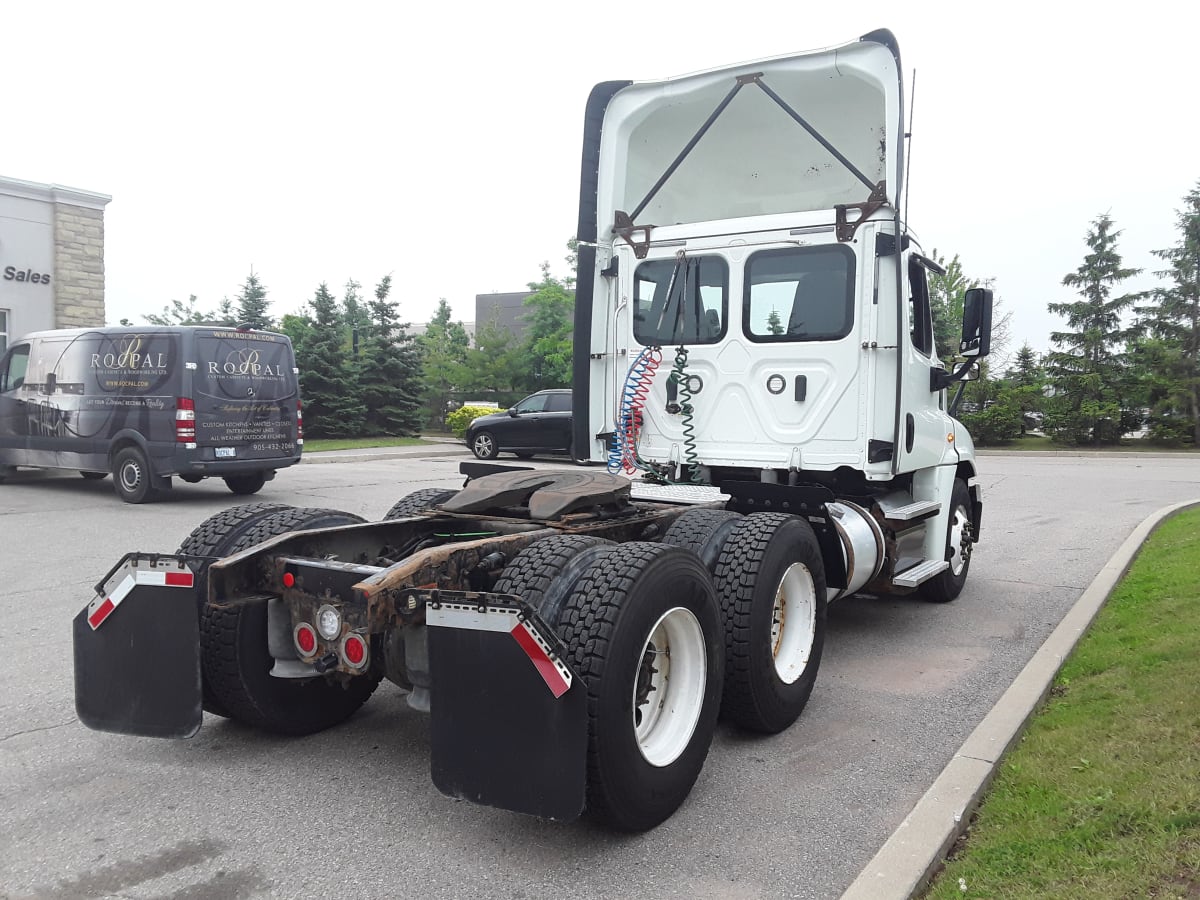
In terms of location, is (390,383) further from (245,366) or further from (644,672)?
(644,672)

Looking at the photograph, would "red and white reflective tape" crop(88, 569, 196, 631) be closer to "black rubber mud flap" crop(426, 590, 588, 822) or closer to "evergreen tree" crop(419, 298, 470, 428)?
"black rubber mud flap" crop(426, 590, 588, 822)

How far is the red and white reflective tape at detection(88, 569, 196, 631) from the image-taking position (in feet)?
11.6

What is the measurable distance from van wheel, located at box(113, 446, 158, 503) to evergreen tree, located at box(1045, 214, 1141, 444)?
95.4ft

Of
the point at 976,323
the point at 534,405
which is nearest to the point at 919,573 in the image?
the point at 976,323

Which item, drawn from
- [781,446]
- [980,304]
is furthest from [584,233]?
[980,304]

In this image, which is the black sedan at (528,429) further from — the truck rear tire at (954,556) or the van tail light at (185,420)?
the truck rear tire at (954,556)

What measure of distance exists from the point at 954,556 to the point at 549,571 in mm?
4774

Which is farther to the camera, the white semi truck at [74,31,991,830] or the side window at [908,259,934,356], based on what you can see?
the side window at [908,259,934,356]

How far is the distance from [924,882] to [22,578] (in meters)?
7.35

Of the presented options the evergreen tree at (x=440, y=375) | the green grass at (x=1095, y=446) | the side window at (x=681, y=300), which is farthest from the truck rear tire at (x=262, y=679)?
the green grass at (x=1095, y=446)

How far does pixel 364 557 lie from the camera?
439 centimetres

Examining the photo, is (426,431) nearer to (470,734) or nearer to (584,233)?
(584,233)

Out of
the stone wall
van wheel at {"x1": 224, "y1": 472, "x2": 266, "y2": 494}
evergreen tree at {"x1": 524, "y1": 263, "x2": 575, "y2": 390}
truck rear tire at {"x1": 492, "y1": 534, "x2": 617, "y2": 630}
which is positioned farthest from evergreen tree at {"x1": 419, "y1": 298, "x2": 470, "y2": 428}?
truck rear tire at {"x1": 492, "y1": 534, "x2": 617, "y2": 630}

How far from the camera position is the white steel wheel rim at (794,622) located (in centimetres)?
461
